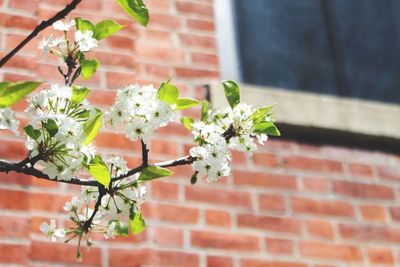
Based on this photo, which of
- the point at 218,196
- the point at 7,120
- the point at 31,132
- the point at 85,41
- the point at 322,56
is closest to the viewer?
the point at 7,120

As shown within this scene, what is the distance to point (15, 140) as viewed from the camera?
236cm

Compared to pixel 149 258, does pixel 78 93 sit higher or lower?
higher

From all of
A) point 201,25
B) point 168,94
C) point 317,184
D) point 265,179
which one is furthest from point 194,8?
point 168,94

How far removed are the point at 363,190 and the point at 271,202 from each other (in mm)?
424

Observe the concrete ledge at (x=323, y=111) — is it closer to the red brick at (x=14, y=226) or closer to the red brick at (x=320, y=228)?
the red brick at (x=320, y=228)

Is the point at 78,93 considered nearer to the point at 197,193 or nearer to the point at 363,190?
the point at 197,193

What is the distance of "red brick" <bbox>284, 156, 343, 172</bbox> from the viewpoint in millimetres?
2774

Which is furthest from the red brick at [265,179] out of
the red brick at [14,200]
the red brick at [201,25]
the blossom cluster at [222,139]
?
the blossom cluster at [222,139]

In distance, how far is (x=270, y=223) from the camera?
2643 millimetres

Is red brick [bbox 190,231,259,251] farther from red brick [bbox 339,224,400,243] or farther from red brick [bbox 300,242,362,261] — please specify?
red brick [bbox 339,224,400,243]

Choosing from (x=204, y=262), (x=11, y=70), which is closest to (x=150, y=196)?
(x=204, y=262)

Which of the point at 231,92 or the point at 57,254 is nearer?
the point at 231,92

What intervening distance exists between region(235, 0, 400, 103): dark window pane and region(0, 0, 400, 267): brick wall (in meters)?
0.37

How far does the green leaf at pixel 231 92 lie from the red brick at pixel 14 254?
1.09m
